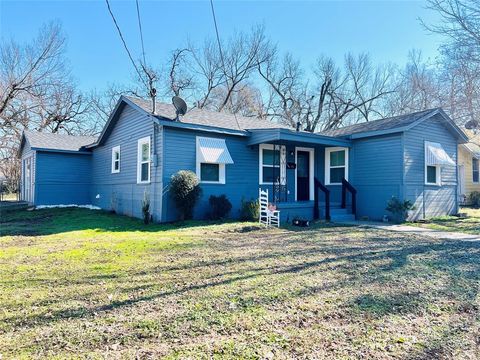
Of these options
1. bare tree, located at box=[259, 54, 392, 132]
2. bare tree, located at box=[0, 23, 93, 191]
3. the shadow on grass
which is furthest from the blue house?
bare tree, located at box=[259, 54, 392, 132]

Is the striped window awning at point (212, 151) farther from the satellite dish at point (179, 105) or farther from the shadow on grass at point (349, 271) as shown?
the shadow on grass at point (349, 271)

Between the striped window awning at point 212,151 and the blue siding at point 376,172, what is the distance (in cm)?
544

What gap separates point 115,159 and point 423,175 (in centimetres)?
1251

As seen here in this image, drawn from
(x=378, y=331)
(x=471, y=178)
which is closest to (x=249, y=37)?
(x=471, y=178)

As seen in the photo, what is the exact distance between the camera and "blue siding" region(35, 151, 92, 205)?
624 inches

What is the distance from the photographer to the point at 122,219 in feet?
38.3

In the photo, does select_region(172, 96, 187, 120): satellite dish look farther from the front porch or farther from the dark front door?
the dark front door

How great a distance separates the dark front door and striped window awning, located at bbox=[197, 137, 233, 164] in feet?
12.1

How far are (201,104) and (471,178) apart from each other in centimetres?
2221

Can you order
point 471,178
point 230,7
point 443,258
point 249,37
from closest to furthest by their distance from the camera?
point 443,258, point 230,7, point 471,178, point 249,37

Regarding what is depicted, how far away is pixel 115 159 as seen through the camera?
14.5 m

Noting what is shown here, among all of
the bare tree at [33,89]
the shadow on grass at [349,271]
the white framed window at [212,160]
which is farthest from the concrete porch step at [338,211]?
the bare tree at [33,89]

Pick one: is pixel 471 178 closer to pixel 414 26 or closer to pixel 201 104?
pixel 414 26

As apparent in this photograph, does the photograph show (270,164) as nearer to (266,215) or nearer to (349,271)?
(266,215)
